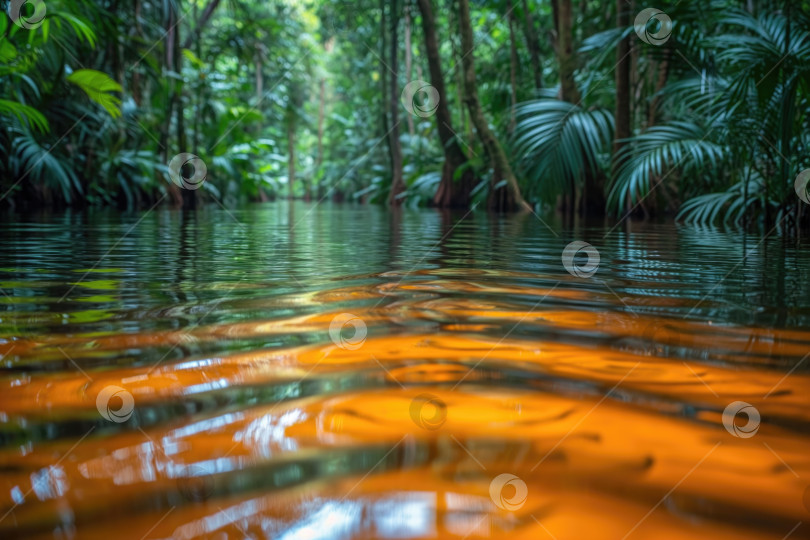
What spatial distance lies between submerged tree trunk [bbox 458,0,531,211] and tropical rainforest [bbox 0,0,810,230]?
28 mm

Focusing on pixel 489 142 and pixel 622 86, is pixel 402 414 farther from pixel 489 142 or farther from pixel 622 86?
pixel 489 142

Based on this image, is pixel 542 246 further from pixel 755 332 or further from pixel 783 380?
pixel 783 380

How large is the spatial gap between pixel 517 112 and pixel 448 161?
4053 millimetres

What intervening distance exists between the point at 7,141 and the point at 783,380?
23.6 feet

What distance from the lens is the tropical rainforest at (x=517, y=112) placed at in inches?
160

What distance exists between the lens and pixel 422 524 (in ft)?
1.42

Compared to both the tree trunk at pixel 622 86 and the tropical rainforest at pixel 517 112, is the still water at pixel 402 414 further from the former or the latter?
the tree trunk at pixel 622 86

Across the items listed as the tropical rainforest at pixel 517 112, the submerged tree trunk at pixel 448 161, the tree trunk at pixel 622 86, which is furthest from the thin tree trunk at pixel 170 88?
the tree trunk at pixel 622 86

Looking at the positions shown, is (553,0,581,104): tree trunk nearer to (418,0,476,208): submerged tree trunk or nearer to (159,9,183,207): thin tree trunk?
(418,0,476,208): submerged tree trunk

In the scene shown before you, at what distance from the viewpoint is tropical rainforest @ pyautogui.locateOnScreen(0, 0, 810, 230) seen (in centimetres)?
406

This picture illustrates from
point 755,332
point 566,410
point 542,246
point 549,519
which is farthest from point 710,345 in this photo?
point 542,246

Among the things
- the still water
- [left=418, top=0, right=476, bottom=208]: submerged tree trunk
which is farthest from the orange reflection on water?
[left=418, top=0, right=476, bottom=208]: submerged tree trunk

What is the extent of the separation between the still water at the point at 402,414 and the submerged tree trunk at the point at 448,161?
9.67 metres

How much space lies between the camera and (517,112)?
23.2ft
